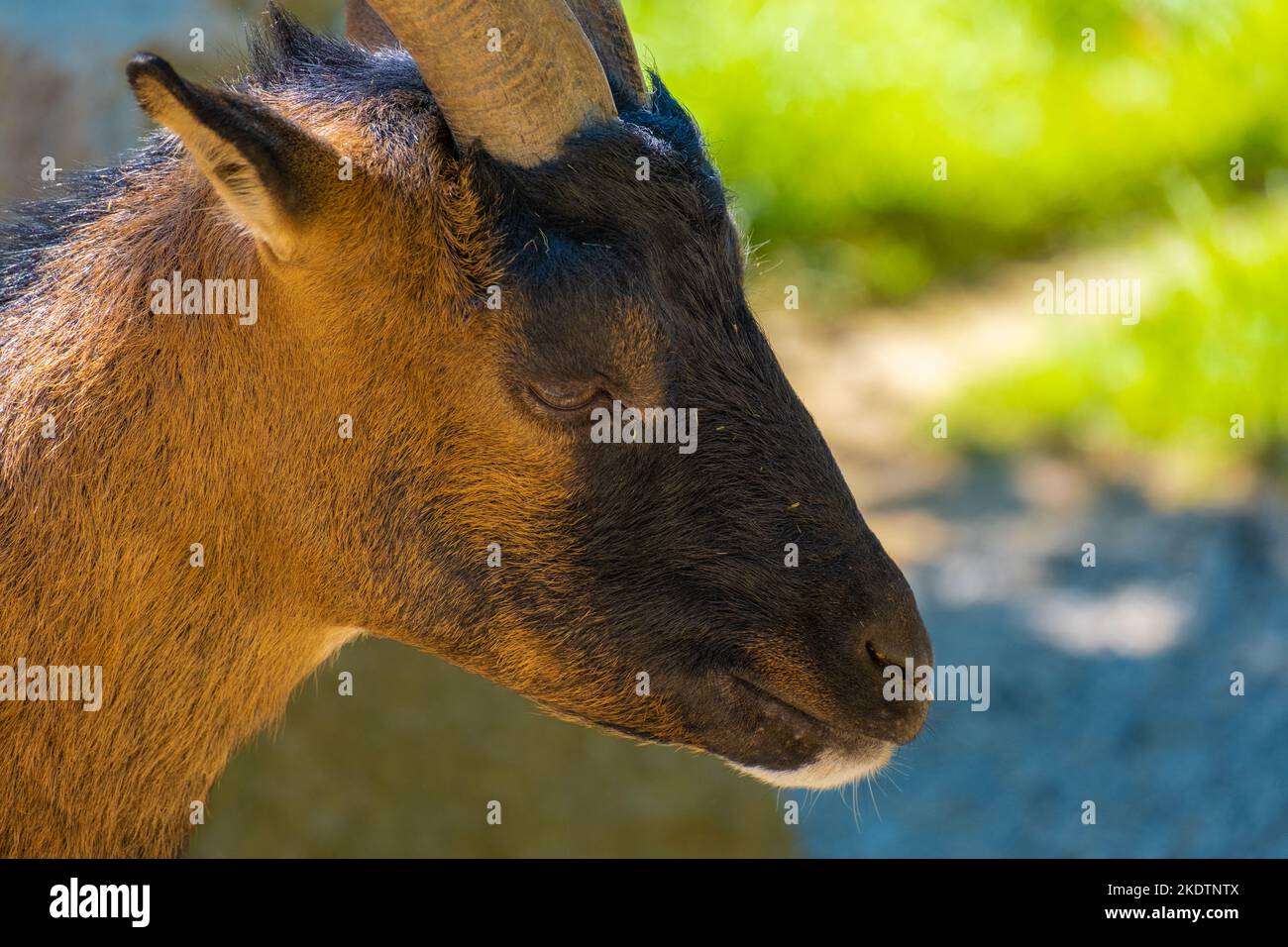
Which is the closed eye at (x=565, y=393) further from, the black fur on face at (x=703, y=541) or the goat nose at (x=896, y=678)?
the goat nose at (x=896, y=678)

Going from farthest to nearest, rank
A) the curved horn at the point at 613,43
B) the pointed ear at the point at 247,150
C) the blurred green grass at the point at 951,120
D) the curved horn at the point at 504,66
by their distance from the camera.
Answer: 1. the blurred green grass at the point at 951,120
2. the curved horn at the point at 613,43
3. the curved horn at the point at 504,66
4. the pointed ear at the point at 247,150

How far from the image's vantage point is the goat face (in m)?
3.49

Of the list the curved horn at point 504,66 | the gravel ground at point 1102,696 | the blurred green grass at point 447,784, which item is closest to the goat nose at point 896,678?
the curved horn at point 504,66

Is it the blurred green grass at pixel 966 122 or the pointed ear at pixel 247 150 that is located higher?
the blurred green grass at pixel 966 122

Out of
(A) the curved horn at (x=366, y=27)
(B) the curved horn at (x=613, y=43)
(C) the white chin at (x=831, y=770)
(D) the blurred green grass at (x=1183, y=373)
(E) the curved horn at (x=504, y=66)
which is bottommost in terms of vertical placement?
(C) the white chin at (x=831, y=770)

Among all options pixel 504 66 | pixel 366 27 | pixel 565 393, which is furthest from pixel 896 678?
pixel 366 27

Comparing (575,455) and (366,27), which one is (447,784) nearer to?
(366,27)

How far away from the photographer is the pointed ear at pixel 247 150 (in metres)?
2.94

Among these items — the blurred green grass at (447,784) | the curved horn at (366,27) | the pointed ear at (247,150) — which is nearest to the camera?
the pointed ear at (247,150)

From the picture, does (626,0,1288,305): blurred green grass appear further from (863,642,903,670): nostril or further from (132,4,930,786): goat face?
(863,642,903,670): nostril

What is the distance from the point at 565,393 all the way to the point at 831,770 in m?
1.15

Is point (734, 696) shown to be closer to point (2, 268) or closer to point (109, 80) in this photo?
point (2, 268)
